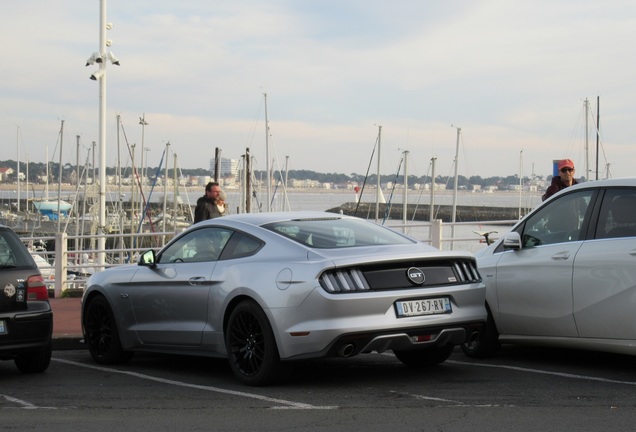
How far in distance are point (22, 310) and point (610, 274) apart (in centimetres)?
520

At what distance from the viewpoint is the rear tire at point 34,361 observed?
969cm

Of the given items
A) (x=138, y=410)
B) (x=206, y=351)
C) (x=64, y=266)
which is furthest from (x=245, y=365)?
(x=64, y=266)

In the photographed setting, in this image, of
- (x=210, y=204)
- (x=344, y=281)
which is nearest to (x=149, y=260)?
(x=344, y=281)

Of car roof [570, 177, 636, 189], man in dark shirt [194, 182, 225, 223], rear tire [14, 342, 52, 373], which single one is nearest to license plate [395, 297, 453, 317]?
car roof [570, 177, 636, 189]

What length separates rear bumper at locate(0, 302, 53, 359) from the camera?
30.2ft

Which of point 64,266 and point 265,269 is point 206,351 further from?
point 64,266

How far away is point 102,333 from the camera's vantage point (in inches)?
415

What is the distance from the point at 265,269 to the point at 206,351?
1133 millimetres

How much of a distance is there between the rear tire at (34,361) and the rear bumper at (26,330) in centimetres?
16

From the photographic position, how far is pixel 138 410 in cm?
763

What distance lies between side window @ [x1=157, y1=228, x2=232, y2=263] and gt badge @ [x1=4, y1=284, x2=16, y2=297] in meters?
1.40

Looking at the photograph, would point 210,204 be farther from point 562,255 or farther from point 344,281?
point 344,281

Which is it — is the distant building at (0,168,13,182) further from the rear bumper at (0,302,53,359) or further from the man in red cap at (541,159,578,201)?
the rear bumper at (0,302,53,359)

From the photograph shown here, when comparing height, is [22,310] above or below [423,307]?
below
